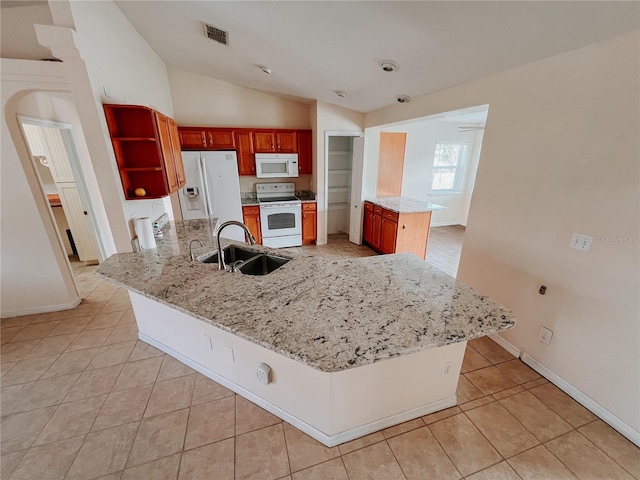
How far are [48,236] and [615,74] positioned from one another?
15.7ft

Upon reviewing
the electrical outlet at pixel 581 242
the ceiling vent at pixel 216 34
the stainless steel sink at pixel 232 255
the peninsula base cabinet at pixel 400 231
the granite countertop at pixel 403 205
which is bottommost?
the peninsula base cabinet at pixel 400 231

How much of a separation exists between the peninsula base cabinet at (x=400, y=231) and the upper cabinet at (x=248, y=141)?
1.74m

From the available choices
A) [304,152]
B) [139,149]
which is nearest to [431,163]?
[304,152]

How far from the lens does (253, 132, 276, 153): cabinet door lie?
4.48 meters

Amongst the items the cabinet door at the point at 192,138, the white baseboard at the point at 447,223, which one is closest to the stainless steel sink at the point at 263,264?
the cabinet door at the point at 192,138

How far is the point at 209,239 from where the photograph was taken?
103 inches

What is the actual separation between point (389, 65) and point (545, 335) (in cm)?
266

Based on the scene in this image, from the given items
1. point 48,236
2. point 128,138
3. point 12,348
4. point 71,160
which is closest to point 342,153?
point 128,138

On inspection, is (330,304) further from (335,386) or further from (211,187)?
(211,187)

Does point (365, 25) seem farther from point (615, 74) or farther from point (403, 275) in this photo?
point (403, 275)

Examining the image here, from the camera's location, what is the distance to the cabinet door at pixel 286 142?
180 inches

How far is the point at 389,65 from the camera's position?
7.70 ft

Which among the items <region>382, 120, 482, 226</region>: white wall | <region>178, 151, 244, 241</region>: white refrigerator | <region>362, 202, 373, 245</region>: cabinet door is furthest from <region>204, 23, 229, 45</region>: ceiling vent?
<region>362, 202, 373, 245</region>: cabinet door

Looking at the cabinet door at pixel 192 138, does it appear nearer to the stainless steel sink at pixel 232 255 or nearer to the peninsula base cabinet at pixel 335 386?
the stainless steel sink at pixel 232 255
